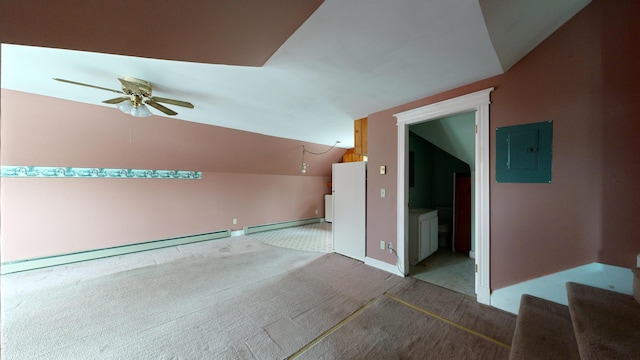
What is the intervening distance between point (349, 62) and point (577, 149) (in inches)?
78.0

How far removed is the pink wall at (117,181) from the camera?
9.70 feet

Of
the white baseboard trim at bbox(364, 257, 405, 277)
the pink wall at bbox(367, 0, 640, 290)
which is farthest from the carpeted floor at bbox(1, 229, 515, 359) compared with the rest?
the pink wall at bbox(367, 0, 640, 290)

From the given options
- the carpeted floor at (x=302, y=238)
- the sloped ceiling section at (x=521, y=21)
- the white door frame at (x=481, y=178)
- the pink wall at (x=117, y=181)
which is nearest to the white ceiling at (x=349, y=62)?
the sloped ceiling section at (x=521, y=21)

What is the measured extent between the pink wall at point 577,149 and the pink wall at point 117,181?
13.1ft

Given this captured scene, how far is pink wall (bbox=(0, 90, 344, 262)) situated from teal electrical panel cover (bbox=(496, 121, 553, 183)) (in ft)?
12.6

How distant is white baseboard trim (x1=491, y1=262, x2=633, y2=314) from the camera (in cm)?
156

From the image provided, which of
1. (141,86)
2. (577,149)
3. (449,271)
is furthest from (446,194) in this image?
(141,86)

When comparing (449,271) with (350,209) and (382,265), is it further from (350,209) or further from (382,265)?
(350,209)

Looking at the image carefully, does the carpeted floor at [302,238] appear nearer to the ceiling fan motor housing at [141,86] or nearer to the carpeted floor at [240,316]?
the carpeted floor at [240,316]

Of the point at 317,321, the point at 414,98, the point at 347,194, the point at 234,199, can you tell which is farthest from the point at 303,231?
the point at 414,98

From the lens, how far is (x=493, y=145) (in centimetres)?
213

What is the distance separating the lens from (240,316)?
2045 millimetres

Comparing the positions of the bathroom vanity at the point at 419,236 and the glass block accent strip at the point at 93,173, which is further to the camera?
the bathroom vanity at the point at 419,236

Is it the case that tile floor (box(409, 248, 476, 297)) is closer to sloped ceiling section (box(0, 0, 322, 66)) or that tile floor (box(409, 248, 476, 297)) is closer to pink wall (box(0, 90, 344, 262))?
sloped ceiling section (box(0, 0, 322, 66))
